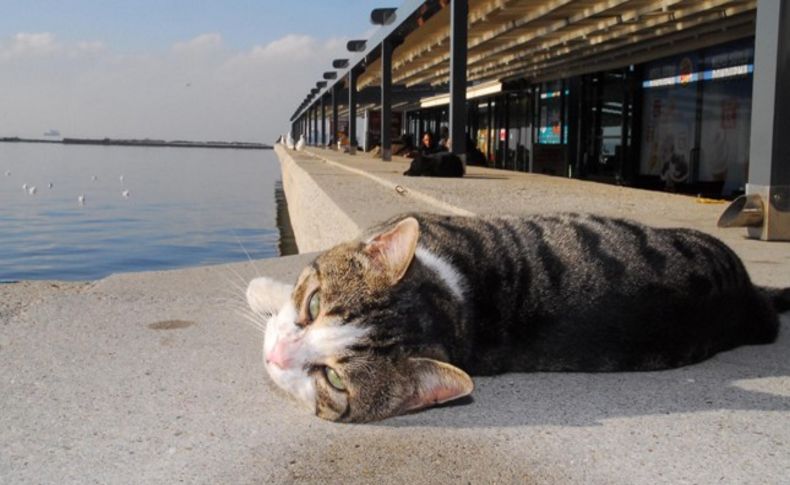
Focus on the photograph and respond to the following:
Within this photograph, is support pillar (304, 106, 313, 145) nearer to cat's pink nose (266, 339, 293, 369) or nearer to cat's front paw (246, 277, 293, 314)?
cat's front paw (246, 277, 293, 314)

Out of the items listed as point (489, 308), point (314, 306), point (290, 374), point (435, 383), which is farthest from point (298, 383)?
point (489, 308)

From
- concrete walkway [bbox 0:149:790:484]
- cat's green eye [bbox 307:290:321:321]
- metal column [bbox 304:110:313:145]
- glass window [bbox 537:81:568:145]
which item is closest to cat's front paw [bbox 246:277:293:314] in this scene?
concrete walkway [bbox 0:149:790:484]

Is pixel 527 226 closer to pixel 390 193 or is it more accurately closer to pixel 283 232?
pixel 390 193

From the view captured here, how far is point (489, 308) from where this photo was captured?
8.91 feet

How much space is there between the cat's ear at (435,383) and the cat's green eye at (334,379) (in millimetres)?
216

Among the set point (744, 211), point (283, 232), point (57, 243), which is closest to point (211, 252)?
point (57, 243)

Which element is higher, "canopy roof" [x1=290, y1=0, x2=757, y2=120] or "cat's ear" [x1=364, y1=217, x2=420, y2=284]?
"canopy roof" [x1=290, y1=0, x2=757, y2=120]

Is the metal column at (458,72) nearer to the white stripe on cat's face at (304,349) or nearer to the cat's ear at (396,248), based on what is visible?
the cat's ear at (396,248)

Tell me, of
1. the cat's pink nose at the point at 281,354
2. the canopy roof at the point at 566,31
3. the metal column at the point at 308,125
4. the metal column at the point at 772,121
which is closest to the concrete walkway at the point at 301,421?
the cat's pink nose at the point at 281,354

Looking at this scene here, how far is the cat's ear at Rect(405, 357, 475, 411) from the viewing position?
2.20 m

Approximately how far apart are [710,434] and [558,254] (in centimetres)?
90

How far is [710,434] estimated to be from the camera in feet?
7.63

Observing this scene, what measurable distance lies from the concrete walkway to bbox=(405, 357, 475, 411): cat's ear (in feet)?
0.39

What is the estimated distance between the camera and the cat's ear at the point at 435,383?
2.20 meters
